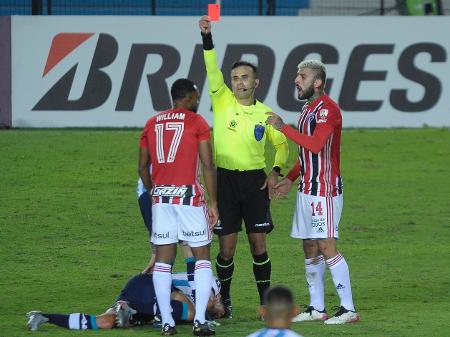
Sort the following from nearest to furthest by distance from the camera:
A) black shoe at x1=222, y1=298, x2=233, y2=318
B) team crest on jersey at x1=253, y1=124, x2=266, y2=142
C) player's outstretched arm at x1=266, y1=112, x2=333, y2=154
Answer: player's outstretched arm at x1=266, y1=112, x2=333, y2=154
team crest on jersey at x1=253, y1=124, x2=266, y2=142
black shoe at x1=222, y1=298, x2=233, y2=318

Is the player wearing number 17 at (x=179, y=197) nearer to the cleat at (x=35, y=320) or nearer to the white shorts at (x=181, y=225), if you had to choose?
the white shorts at (x=181, y=225)

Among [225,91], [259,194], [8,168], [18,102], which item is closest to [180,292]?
[259,194]

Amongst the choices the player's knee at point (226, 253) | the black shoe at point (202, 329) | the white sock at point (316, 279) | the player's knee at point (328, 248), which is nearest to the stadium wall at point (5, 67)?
the player's knee at point (226, 253)

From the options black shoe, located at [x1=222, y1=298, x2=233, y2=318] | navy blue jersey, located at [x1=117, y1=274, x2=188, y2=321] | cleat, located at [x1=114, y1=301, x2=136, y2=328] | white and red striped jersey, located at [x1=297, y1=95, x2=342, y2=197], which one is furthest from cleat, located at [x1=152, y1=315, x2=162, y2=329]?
white and red striped jersey, located at [x1=297, y1=95, x2=342, y2=197]

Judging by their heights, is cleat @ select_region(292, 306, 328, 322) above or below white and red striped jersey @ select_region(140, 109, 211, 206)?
below

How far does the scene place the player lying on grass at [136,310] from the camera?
432 inches

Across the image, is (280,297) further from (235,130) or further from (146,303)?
(235,130)

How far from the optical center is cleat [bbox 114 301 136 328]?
1112 centimetres

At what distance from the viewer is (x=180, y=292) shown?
1151 centimetres

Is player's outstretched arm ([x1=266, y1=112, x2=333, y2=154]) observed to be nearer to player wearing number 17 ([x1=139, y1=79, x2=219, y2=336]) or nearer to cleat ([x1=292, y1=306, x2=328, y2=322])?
player wearing number 17 ([x1=139, y1=79, x2=219, y2=336])

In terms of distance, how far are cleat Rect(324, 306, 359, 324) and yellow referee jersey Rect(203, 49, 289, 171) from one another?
1.56 meters

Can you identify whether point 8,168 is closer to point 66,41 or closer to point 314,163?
point 66,41

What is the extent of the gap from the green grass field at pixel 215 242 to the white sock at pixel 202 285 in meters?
0.26

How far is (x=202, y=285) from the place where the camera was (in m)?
10.8
